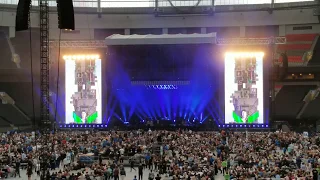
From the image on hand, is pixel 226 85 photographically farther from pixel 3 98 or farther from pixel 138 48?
pixel 3 98

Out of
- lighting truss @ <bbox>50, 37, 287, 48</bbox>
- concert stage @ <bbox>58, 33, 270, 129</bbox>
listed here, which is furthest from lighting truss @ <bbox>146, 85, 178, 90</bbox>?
lighting truss @ <bbox>50, 37, 287, 48</bbox>

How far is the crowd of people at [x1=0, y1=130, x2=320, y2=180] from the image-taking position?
24.9 metres

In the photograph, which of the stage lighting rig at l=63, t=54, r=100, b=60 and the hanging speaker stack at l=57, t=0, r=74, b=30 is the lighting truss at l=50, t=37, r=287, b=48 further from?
the hanging speaker stack at l=57, t=0, r=74, b=30

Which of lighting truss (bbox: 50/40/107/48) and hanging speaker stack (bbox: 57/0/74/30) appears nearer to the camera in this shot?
hanging speaker stack (bbox: 57/0/74/30)

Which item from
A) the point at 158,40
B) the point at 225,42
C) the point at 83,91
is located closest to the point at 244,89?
the point at 225,42

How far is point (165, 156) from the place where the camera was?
96.0ft

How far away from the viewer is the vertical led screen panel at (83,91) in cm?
4591

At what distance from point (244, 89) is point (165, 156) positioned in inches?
675

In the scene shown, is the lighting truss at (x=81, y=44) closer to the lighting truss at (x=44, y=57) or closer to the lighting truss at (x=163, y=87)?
the lighting truss at (x=163, y=87)

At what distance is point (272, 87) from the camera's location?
46.7 metres

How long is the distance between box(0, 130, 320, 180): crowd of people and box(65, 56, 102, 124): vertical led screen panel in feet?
27.1

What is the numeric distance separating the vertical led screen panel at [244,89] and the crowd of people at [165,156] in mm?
7238

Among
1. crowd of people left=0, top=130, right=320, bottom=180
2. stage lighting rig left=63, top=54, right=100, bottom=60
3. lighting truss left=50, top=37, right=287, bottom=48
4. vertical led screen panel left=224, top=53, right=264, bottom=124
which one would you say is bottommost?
crowd of people left=0, top=130, right=320, bottom=180

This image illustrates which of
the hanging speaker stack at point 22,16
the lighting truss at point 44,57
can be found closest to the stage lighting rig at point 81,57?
the lighting truss at point 44,57
